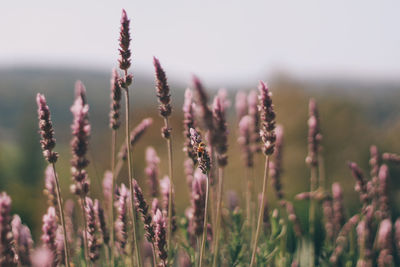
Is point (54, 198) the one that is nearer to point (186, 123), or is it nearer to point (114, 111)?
point (114, 111)

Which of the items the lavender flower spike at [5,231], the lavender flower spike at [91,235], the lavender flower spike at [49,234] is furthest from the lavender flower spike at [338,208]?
the lavender flower spike at [5,231]

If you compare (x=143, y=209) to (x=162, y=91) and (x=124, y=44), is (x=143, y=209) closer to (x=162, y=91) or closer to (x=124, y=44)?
(x=162, y=91)

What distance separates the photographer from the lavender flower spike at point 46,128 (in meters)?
2.12

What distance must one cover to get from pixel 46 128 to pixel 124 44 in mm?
578

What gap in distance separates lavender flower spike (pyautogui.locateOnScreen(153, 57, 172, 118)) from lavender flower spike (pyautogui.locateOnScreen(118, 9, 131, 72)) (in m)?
0.14

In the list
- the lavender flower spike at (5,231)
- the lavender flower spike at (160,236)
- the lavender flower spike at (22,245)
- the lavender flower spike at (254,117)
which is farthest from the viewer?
the lavender flower spike at (254,117)

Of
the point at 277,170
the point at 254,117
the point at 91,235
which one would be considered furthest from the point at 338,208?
the point at 91,235

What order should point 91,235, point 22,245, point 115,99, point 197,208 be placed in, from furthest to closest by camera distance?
point 115,99
point 91,235
point 197,208
point 22,245

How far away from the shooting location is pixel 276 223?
291cm

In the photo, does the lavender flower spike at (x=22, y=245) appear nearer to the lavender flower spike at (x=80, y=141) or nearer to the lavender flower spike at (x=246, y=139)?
the lavender flower spike at (x=80, y=141)

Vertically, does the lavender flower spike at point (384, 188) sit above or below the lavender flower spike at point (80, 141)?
below

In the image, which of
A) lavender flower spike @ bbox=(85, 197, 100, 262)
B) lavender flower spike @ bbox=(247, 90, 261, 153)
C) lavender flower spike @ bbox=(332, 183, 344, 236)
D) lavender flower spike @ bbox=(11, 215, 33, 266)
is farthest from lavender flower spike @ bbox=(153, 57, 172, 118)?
lavender flower spike @ bbox=(332, 183, 344, 236)

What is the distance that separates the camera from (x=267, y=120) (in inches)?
89.7

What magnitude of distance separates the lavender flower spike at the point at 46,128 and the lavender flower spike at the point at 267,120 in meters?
1.05
